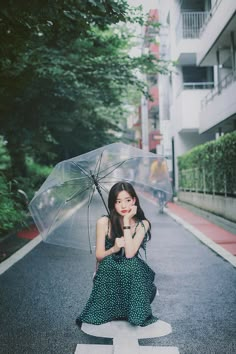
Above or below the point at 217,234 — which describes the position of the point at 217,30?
above

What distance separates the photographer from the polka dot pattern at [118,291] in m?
3.85

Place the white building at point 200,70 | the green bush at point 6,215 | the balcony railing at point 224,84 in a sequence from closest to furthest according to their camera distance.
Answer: the green bush at point 6,215
the balcony railing at point 224,84
the white building at point 200,70

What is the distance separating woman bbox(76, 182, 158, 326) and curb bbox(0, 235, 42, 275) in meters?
3.36

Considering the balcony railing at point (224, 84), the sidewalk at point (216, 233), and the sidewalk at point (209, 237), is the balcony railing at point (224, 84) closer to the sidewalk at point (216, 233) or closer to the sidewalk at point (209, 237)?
the sidewalk at point (216, 233)

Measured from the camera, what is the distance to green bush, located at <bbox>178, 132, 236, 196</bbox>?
13514mm

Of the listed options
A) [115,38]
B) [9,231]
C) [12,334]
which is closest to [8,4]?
[12,334]

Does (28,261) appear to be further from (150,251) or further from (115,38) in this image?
(115,38)

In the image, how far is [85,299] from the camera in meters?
5.30

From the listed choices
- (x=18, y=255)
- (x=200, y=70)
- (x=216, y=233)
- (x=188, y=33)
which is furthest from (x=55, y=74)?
(x=200, y=70)

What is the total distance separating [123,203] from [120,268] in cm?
55

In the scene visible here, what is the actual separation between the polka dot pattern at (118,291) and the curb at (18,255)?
11.0ft

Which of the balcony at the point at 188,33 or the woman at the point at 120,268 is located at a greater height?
the balcony at the point at 188,33

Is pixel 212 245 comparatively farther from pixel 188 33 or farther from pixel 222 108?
pixel 188 33

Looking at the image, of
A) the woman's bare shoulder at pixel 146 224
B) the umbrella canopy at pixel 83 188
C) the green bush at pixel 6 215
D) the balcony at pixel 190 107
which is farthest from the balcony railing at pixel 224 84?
the woman's bare shoulder at pixel 146 224
